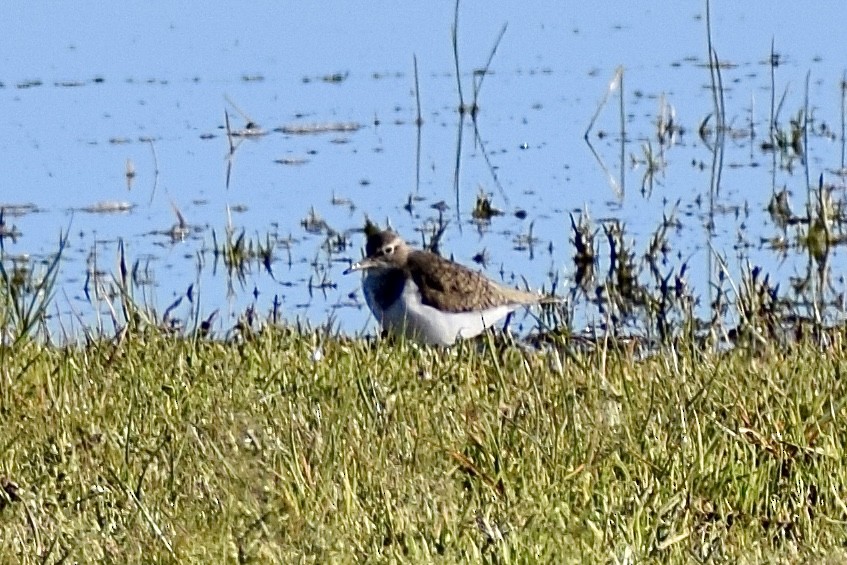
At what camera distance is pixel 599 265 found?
927 centimetres

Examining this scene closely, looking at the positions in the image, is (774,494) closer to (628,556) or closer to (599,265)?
(628,556)

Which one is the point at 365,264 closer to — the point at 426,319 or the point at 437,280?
the point at 437,280

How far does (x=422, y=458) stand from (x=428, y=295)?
3.05 m

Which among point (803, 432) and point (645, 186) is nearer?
point (803, 432)

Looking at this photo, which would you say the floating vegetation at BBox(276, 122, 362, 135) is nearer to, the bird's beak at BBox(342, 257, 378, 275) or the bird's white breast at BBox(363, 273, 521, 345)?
the bird's beak at BBox(342, 257, 378, 275)

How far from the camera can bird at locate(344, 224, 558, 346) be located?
7.61 meters

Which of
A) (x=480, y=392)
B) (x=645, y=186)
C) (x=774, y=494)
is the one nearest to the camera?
(x=774, y=494)

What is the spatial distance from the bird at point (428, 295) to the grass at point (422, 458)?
1575 mm

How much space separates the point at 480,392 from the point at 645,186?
552 centimetres

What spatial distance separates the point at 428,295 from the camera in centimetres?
785

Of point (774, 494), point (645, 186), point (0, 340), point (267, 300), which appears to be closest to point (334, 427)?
point (774, 494)

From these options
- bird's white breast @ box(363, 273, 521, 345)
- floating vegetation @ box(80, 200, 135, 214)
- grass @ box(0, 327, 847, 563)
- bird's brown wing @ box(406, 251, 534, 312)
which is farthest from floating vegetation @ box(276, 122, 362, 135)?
grass @ box(0, 327, 847, 563)

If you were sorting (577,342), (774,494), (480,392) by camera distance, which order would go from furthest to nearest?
(577,342) < (480,392) < (774,494)

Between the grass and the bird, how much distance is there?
158 cm
